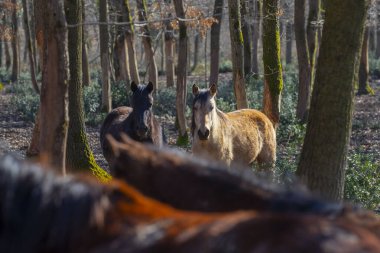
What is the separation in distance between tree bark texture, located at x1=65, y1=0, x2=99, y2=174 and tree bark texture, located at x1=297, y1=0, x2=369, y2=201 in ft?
12.4

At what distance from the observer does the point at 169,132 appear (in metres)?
18.3

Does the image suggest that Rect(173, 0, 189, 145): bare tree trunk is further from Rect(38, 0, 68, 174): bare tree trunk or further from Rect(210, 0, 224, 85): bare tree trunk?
Rect(38, 0, 68, 174): bare tree trunk

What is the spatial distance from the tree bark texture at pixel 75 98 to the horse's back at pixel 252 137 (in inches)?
101

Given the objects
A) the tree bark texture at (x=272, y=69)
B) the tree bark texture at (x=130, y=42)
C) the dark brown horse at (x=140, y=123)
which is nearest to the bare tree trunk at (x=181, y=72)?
the tree bark texture at (x=272, y=69)

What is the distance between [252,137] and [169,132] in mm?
7024

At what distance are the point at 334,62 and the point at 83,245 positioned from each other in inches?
180

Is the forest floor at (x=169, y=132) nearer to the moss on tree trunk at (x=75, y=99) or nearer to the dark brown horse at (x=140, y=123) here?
the dark brown horse at (x=140, y=123)

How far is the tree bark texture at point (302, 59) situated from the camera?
18.3 m

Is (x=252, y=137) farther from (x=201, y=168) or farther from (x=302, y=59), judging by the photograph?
(x=201, y=168)

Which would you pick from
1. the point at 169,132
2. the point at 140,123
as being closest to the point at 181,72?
the point at 169,132

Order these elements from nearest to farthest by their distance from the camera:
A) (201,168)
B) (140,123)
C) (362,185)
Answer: (201,168)
(362,185)
(140,123)

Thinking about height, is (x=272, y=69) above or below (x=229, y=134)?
above

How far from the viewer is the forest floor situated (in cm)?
1570

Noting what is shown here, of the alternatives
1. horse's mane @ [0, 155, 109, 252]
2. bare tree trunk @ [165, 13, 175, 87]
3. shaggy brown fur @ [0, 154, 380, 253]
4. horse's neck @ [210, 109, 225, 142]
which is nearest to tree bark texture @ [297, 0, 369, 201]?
horse's neck @ [210, 109, 225, 142]
